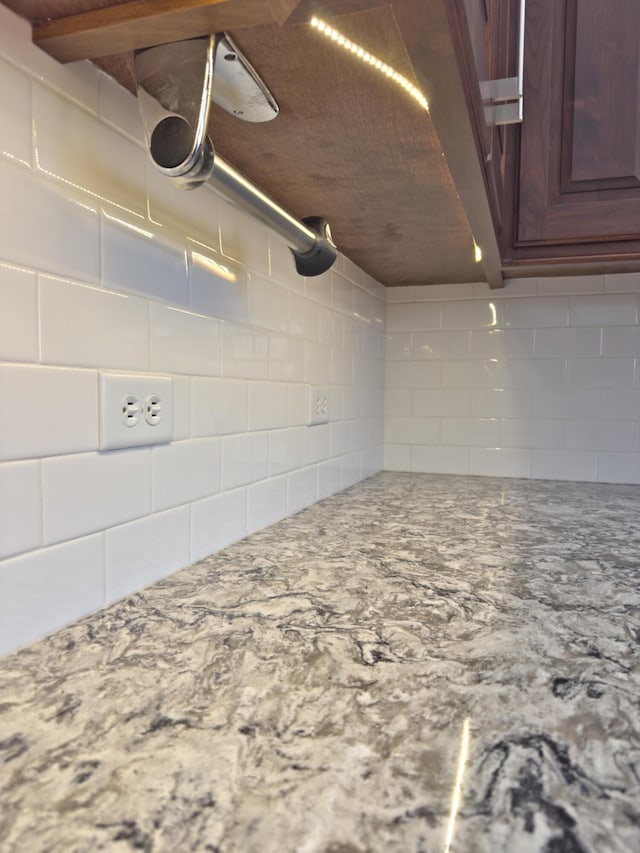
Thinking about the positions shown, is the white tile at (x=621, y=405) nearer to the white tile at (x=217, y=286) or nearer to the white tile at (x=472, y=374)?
the white tile at (x=472, y=374)

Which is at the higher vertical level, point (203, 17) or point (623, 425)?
point (203, 17)

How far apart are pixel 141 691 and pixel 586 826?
29 cm

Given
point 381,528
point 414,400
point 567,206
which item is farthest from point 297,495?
point 567,206

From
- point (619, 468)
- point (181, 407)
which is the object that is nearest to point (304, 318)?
point (181, 407)

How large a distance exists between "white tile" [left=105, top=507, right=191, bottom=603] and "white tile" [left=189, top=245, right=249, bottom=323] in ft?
0.87

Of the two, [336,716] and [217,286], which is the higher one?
[217,286]

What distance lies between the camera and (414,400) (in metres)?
1.60

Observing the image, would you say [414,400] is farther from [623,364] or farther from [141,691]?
[141,691]

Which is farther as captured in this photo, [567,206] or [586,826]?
[567,206]

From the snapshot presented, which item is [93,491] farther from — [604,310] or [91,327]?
[604,310]

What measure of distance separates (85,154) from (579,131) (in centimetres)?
96

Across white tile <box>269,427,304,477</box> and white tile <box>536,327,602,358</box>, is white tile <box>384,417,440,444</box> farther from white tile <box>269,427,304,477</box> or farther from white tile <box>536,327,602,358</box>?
white tile <box>269,427,304,477</box>

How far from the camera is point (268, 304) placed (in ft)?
3.00

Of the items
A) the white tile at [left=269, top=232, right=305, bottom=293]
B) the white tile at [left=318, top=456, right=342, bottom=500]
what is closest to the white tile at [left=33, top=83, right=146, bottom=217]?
the white tile at [left=269, top=232, right=305, bottom=293]
